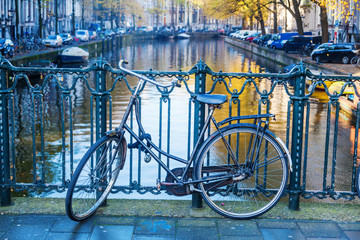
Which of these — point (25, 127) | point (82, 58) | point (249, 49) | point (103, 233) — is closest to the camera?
point (103, 233)

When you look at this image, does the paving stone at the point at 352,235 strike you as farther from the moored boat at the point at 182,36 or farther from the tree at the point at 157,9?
the tree at the point at 157,9

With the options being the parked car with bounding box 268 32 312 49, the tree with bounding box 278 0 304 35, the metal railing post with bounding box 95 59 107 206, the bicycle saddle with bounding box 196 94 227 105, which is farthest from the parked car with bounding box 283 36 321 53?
the bicycle saddle with bounding box 196 94 227 105

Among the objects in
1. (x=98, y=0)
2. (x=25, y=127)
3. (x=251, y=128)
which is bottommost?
(x=25, y=127)

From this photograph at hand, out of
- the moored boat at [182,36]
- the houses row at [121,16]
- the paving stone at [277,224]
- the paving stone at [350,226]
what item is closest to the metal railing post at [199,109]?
the paving stone at [277,224]

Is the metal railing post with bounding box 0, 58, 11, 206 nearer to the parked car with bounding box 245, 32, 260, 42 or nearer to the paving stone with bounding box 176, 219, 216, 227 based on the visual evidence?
the paving stone with bounding box 176, 219, 216, 227

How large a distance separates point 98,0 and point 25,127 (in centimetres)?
7361

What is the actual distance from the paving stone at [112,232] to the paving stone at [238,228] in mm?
687

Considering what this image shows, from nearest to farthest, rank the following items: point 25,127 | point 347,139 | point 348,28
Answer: point 347,139
point 25,127
point 348,28

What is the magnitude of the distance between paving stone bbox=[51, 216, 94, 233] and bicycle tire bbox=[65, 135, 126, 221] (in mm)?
47

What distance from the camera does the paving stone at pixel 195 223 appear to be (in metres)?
4.33

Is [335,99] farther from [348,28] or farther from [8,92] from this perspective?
[348,28]

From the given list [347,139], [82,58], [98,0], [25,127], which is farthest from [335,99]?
[98,0]

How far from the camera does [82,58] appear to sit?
137 ft

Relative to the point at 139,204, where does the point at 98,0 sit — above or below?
above
